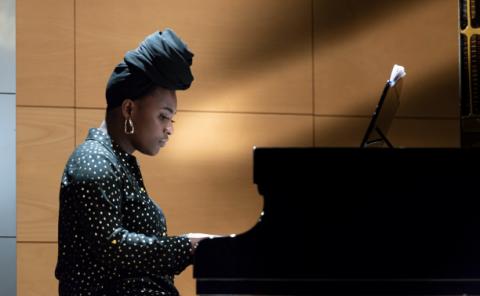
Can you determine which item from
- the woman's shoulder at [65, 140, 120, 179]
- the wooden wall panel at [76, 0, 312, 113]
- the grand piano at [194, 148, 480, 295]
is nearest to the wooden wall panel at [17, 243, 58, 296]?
the wooden wall panel at [76, 0, 312, 113]

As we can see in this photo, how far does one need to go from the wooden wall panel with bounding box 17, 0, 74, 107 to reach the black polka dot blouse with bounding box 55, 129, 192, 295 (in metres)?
1.75

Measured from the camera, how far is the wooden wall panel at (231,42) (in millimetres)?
3959

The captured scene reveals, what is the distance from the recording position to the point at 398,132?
426 cm

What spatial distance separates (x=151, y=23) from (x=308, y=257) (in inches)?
95.3

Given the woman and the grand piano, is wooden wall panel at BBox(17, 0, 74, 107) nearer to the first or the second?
the woman

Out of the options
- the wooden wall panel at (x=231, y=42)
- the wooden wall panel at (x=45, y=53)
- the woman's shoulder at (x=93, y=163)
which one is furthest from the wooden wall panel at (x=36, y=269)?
the woman's shoulder at (x=93, y=163)

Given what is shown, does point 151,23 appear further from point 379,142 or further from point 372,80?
point 379,142

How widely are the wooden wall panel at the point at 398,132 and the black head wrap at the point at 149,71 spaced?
1.97 meters

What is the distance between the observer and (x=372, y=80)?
4230mm

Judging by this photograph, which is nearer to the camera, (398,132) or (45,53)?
(45,53)

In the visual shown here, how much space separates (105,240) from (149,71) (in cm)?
47

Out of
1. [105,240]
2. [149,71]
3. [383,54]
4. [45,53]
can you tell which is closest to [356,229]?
[105,240]

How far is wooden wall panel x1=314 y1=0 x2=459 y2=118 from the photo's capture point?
13.7 feet

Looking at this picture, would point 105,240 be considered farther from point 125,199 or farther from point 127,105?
point 127,105
